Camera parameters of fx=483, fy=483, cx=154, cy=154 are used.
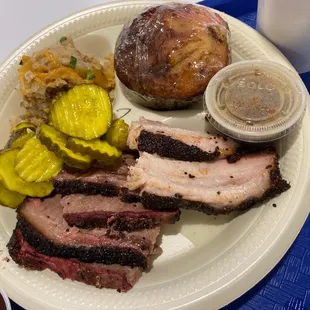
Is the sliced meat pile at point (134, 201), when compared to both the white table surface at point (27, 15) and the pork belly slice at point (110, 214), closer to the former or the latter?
the pork belly slice at point (110, 214)

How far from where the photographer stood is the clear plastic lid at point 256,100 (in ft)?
6.97

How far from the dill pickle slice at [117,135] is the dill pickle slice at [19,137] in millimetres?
396

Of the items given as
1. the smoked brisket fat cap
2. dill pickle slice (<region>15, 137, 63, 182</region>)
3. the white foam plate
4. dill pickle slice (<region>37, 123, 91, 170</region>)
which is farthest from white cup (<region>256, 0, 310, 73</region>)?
dill pickle slice (<region>15, 137, 63, 182</region>)

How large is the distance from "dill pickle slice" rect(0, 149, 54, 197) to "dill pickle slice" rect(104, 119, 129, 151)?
1.16ft

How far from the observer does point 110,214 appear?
217 centimetres

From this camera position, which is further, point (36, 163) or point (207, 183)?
point (36, 163)

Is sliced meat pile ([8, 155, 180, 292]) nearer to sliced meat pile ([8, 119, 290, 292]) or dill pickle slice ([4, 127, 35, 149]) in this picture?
sliced meat pile ([8, 119, 290, 292])

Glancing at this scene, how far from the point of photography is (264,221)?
207 cm

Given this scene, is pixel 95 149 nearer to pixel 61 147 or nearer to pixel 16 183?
pixel 61 147

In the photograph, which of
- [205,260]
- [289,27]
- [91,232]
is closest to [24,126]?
[91,232]

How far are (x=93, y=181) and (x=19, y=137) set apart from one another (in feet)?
1.60

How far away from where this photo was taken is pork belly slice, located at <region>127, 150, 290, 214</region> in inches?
82.4

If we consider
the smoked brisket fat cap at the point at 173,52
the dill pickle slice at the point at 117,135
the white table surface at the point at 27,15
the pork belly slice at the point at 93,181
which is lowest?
the pork belly slice at the point at 93,181

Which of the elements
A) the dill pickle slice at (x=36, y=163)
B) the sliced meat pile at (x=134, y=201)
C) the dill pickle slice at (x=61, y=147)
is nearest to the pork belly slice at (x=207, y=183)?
the sliced meat pile at (x=134, y=201)
